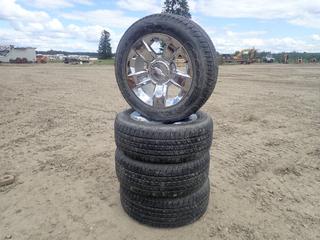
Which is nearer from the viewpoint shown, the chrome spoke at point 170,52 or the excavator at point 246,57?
the chrome spoke at point 170,52

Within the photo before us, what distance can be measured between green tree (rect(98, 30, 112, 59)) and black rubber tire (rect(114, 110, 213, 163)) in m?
66.7

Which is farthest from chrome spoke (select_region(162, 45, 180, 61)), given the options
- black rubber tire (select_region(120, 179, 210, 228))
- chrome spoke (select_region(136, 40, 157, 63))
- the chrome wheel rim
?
black rubber tire (select_region(120, 179, 210, 228))

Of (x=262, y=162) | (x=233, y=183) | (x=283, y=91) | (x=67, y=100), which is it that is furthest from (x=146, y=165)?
(x=283, y=91)

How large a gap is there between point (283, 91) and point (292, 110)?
14.2ft

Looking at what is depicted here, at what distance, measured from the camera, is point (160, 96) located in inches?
140

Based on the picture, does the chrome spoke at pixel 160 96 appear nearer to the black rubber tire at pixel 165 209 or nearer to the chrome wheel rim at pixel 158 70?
the chrome wheel rim at pixel 158 70

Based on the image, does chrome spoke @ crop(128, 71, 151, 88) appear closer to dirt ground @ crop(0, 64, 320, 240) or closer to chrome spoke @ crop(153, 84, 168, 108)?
chrome spoke @ crop(153, 84, 168, 108)

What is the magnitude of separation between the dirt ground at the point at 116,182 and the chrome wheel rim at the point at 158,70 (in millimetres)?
1380

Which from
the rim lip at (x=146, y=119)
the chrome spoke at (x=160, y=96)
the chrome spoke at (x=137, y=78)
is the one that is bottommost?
the rim lip at (x=146, y=119)

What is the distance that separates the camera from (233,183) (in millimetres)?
4309

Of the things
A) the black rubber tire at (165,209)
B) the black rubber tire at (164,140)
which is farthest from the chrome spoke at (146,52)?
the black rubber tire at (165,209)

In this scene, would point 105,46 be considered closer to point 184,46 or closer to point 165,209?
point 184,46

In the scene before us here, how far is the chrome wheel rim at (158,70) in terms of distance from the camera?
3.28 meters

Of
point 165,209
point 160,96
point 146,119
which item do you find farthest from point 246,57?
point 165,209
